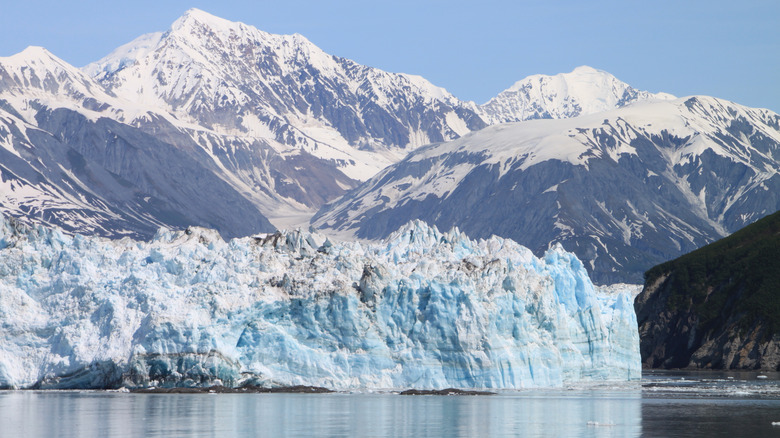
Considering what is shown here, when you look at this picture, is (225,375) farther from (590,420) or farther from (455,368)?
(590,420)

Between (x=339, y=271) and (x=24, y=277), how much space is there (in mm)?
25159

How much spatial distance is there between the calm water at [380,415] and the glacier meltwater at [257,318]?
2089 millimetres

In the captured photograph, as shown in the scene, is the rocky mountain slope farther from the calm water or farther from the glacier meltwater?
the glacier meltwater

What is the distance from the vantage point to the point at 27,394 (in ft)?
305

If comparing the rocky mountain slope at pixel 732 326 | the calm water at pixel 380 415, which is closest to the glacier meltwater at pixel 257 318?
the calm water at pixel 380 415

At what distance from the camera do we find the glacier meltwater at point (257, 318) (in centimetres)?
9244

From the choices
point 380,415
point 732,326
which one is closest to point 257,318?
point 380,415

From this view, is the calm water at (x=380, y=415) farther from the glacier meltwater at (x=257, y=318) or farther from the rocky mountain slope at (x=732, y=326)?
the rocky mountain slope at (x=732, y=326)

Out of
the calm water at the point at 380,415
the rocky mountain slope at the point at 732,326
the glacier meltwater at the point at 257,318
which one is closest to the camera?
the calm water at the point at 380,415

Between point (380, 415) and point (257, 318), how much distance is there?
57.1 feet

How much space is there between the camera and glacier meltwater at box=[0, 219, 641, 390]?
92.4m

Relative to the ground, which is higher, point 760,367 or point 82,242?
point 82,242

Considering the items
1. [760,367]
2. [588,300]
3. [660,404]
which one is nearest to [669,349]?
[760,367]

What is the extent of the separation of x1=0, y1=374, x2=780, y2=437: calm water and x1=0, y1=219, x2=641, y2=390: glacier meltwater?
2.09m
